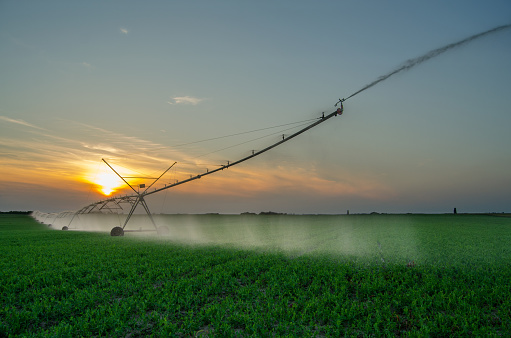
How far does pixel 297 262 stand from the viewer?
14211 millimetres

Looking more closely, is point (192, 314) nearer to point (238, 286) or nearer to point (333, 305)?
point (238, 286)

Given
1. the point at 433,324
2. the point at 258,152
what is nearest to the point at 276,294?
the point at 433,324

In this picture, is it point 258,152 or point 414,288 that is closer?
point 414,288

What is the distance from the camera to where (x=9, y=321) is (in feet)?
25.2

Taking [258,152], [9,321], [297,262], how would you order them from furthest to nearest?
[258,152]
[297,262]
[9,321]

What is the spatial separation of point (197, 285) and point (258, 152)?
14.4m

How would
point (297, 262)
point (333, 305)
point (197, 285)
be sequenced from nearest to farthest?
point (333, 305) < point (197, 285) < point (297, 262)

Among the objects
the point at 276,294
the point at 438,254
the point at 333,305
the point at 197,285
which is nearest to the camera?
the point at 333,305

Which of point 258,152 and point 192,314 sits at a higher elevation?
point 258,152

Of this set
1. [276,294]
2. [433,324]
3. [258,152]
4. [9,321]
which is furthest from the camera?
[258,152]

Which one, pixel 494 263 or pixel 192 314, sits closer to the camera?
pixel 192 314

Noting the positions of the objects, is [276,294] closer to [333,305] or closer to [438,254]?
[333,305]

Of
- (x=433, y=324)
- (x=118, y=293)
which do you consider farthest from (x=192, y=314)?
(x=433, y=324)

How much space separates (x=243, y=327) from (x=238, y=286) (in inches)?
132
